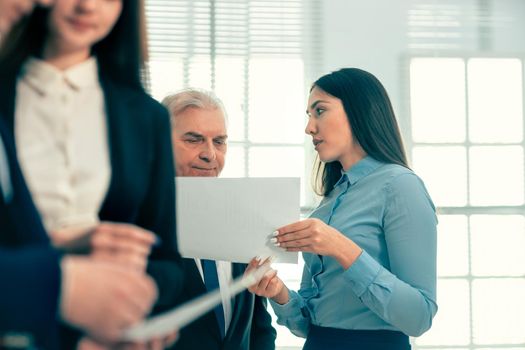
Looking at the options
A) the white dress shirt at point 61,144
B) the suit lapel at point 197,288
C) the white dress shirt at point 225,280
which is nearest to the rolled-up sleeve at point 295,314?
the white dress shirt at point 225,280

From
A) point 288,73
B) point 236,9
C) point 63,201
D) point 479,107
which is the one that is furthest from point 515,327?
point 63,201

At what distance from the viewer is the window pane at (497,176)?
14.9 ft

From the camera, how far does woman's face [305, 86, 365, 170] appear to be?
2.24m

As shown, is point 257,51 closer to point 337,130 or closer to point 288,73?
point 288,73

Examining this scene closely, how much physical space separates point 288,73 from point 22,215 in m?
3.82

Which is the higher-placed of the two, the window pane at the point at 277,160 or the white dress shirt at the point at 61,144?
the white dress shirt at the point at 61,144

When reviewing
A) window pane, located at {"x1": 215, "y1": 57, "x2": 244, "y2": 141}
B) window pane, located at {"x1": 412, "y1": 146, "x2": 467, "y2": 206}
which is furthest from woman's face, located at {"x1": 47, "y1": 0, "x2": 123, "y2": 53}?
window pane, located at {"x1": 412, "y1": 146, "x2": 467, "y2": 206}

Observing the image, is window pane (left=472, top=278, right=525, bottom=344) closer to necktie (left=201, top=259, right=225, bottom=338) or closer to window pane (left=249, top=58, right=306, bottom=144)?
window pane (left=249, top=58, right=306, bottom=144)

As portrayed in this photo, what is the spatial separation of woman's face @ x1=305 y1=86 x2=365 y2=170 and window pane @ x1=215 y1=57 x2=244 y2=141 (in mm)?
2077

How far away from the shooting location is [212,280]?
74.0 inches

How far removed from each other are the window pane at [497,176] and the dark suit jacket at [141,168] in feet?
12.9

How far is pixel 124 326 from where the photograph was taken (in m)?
0.60

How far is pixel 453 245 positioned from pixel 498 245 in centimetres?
29

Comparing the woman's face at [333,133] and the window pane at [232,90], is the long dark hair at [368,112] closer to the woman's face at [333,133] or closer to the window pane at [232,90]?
the woman's face at [333,133]
